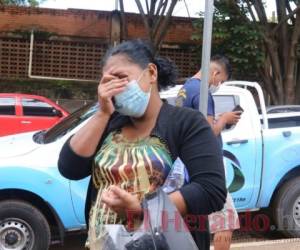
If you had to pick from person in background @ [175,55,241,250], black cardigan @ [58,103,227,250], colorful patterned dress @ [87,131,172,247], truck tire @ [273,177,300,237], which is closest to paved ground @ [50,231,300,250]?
truck tire @ [273,177,300,237]

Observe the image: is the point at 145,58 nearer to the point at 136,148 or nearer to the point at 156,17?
the point at 136,148

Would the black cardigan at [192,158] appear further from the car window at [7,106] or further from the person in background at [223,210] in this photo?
the car window at [7,106]

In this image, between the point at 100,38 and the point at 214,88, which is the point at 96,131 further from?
the point at 100,38

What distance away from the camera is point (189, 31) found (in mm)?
19203

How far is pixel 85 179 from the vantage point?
5293 mm

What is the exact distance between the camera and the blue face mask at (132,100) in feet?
7.27

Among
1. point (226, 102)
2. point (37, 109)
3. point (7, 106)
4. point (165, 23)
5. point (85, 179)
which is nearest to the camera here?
point (85, 179)

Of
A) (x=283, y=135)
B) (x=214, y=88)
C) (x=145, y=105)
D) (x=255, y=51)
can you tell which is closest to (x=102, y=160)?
(x=145, y=105)

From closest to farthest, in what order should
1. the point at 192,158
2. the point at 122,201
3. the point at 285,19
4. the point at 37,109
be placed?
1. the point at 122,201
2. the point at 192,158
3. the point at 37,109
4. the point at 285,19

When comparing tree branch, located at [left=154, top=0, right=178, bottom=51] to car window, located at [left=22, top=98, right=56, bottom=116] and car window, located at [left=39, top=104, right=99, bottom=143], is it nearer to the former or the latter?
car window, located at [left=22, top=98, right=56, bottom=116]

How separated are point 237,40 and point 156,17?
3.57m

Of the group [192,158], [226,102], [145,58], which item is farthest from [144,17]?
[192,158]

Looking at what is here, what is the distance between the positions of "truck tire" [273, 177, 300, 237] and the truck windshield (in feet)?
7.05

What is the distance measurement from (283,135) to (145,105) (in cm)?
429
